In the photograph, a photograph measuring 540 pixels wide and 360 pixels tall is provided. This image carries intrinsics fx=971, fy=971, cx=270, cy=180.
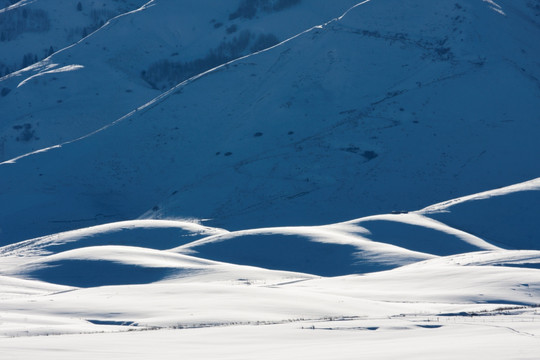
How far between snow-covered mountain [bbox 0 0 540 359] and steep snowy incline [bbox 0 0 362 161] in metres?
0.29

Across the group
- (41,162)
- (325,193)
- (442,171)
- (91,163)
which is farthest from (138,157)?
(442,171)

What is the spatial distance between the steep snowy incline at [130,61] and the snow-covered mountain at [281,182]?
0.29 meters

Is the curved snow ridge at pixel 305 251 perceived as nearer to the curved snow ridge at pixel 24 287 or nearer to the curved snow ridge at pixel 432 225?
the curved snow ridge at pixel 432 225

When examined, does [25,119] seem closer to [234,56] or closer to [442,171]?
[234,56]

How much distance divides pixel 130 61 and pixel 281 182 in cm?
4898

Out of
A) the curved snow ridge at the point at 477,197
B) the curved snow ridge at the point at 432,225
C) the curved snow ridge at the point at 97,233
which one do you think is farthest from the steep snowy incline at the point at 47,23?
the curved snow ridge at the point at 432,225

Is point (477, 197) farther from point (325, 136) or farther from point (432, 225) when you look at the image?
point (325, 136)

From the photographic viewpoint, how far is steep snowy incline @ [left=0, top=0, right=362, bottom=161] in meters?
110

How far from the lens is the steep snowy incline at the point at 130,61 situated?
11031cm

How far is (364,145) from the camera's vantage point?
78.6 meters

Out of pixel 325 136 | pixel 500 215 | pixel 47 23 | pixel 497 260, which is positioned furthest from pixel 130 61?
pixel 497 260

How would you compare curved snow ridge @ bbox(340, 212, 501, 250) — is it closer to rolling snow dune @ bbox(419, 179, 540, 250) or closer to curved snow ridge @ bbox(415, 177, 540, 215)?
rolling snow dune @ bbox(419, 179, 540, 250)

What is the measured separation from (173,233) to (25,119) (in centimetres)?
5123

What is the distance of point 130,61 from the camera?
120 metres
